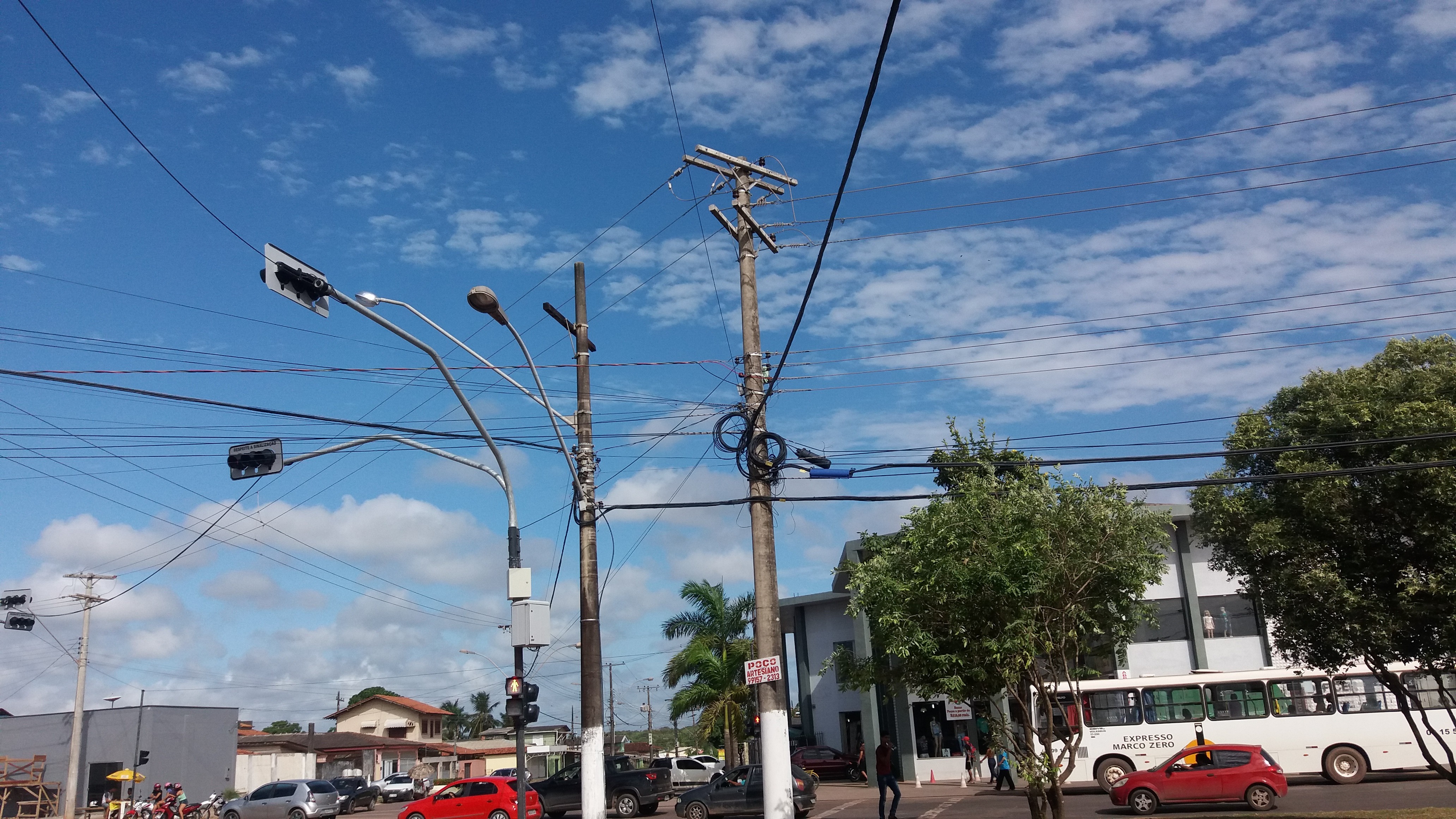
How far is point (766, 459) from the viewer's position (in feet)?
55.6

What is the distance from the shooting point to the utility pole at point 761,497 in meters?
15.5

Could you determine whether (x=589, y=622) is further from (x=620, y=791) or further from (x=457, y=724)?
(x=457, y=724)

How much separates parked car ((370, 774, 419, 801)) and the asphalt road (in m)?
28.6

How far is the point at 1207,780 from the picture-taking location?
916 inches

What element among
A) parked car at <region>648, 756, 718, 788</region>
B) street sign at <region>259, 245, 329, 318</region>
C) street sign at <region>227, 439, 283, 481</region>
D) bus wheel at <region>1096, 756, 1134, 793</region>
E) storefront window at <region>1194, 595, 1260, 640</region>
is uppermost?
street sign at <region>259, 245, 329, 318</region>

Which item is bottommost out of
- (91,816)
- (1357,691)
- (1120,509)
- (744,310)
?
(91,816)

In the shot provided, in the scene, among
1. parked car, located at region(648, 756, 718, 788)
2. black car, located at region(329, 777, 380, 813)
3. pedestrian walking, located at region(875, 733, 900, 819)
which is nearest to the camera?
pedestrian walking, located at region(875, 733, 900, 819)

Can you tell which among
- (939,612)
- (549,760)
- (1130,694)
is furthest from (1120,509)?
(549,760)

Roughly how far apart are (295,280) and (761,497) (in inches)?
308

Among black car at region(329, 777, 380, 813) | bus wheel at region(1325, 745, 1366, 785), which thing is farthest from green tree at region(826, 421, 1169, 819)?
black car at region(329, 777, 380, 813)

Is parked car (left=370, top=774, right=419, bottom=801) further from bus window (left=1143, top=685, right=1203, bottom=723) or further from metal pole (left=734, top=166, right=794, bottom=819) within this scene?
metal pole (left=734, top=166, right=794, bottom=819)

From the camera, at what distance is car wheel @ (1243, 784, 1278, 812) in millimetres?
22484

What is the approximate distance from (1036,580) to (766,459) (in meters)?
4.83

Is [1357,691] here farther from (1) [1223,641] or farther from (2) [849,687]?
(2) [849,687]
